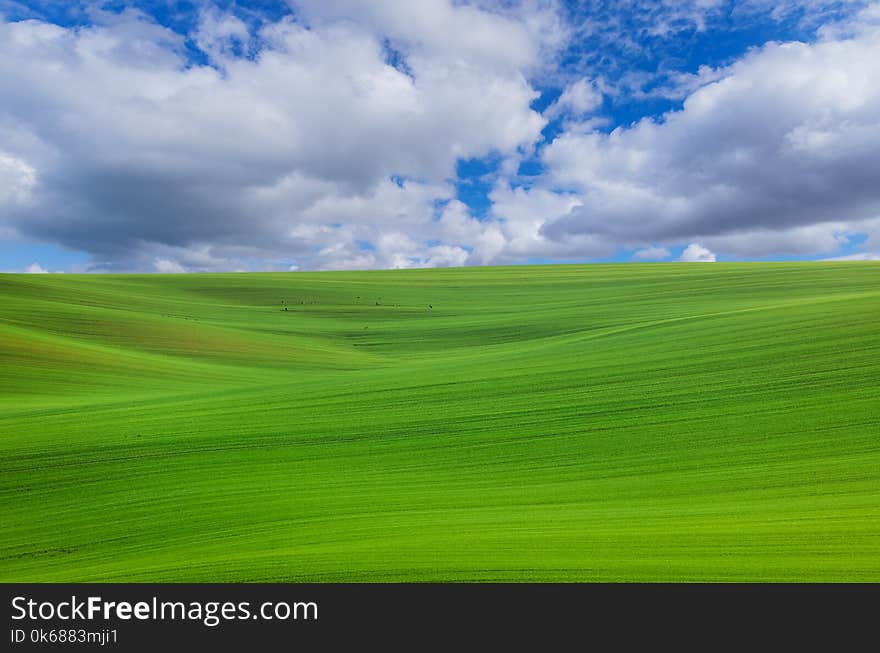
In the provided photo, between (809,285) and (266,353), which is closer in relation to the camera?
(266,353)

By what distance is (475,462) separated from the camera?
826cm

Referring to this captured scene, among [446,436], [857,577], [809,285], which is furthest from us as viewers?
[809,285]

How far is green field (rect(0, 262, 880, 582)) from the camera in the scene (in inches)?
207

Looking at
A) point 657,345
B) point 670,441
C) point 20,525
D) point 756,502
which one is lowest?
point 756,502

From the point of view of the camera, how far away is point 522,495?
7.16 m

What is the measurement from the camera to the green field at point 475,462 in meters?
5.27

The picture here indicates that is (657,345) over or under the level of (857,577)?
over

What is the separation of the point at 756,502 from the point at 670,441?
198 cm

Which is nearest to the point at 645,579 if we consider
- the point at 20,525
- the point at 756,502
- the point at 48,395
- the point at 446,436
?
the point at 756,502
